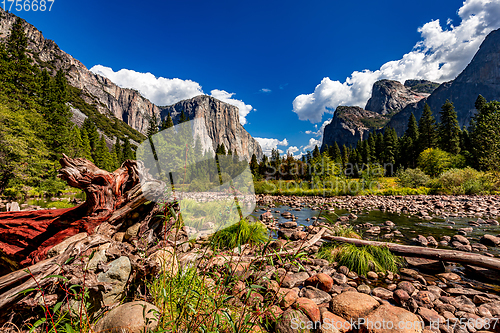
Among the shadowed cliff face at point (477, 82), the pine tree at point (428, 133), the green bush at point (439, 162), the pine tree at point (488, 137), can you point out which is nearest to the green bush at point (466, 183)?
the pine tree at point (488, 137)

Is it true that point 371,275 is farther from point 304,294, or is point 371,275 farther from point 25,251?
→ point 25,251

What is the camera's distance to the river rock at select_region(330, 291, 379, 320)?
2545mm

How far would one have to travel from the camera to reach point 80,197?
13.8 metres

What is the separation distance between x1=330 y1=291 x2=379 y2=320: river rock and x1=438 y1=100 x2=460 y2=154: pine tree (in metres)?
49.7

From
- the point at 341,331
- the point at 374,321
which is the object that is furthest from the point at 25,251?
the point at 374,321

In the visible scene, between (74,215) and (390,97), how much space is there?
224520 mm

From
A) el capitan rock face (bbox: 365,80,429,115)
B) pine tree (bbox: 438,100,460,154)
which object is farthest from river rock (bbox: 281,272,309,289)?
el capitan rock face (bbox: 365,80,429,115)

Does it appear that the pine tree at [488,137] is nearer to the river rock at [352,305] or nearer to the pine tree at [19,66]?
the river rock at [352,305]

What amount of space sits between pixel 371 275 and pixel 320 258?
1.12 meters

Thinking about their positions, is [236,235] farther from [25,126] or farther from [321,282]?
[25,126]

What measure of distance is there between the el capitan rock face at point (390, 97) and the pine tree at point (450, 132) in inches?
6378

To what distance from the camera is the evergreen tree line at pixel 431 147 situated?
90.0 feet

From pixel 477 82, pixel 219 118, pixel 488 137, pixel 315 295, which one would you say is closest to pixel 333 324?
pixel 315 295

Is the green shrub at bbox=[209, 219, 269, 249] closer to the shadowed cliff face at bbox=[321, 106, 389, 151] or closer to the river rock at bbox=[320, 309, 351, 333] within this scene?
the river rock at bbox=[320, 309, 351, 333]
